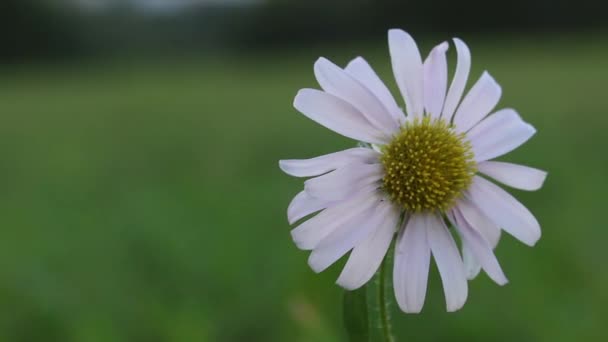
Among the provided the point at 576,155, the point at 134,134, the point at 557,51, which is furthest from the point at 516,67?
the point at 576,155

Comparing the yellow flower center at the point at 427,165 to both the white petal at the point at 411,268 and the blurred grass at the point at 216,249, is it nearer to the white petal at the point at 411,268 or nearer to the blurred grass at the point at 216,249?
the white petal at the point at 411,268

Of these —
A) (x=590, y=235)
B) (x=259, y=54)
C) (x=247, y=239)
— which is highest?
(x=259, y=54)

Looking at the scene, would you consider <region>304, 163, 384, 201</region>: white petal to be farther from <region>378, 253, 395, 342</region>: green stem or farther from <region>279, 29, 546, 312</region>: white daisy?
<region>378, 253, 395, 342</region>: green stem

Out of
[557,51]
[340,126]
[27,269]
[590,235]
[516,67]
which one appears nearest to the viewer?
[340,126]

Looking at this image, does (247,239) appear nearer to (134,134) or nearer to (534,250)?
(534,250)

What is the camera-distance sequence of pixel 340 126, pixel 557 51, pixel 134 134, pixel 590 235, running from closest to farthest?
1. pixel 340 126
2. pixel 590 235
3. pixel 134 134
4. pixel 557 51

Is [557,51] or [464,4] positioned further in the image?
[464,4]

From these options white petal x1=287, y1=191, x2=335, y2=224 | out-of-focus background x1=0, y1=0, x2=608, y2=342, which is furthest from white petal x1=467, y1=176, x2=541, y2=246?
out-of-focus background x1=0, y1=0, x2=608, y2=342
